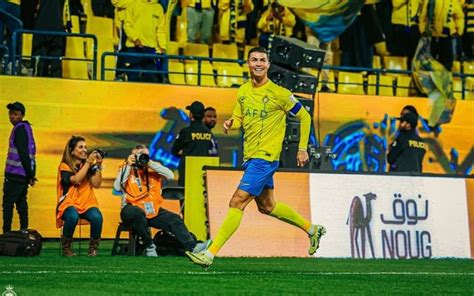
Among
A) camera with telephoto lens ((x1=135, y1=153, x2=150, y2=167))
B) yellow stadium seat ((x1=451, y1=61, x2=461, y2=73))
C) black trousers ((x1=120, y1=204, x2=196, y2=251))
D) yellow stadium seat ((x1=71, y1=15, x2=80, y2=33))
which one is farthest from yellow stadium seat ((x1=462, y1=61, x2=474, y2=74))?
black trousers ((x1=120, y1=204, x2=196, y2=251))

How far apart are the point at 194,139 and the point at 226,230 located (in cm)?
715

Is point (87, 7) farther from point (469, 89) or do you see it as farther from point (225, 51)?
point (469, 89)

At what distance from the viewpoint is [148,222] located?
61.8 feet

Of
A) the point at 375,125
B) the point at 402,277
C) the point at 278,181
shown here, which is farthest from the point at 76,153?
the point at 375,125

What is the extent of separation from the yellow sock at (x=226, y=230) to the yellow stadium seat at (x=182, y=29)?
37.6 feet

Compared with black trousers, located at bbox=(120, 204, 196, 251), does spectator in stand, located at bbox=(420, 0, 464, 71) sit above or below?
above

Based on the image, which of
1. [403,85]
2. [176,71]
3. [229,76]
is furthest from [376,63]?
[176,71]

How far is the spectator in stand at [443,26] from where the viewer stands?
27.5m

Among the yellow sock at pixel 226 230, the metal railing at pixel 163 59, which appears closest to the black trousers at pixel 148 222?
the yellow sock at pixel 226 230

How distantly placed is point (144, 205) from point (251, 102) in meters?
3.78

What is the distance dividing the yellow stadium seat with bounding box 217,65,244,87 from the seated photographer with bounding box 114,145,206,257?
708cm

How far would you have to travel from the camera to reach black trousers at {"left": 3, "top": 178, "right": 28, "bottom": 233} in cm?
2169

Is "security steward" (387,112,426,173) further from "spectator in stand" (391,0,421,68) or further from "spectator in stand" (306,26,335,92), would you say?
"spectator in stand" (391,0,421,68)

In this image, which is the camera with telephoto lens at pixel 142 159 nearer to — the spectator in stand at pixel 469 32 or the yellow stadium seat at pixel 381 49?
the yellow stadium seat at pixel 381 49
